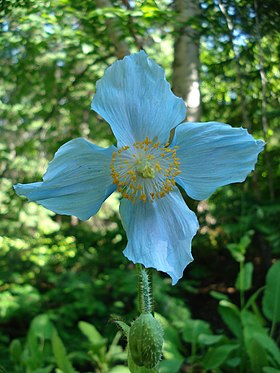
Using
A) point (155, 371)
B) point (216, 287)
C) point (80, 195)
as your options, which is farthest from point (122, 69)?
point (216, 287)

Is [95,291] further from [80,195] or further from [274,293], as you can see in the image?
[80,195]

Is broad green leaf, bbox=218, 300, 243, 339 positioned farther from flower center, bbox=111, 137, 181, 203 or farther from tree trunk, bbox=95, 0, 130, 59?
flower center, bbox=111, 137, 181, 203

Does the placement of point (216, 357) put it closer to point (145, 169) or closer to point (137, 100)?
point (145, 169)

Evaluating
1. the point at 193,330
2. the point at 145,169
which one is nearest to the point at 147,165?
the point at 145,169

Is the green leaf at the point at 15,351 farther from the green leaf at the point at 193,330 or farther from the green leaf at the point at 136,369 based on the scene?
the green leaf at the point at 136,369

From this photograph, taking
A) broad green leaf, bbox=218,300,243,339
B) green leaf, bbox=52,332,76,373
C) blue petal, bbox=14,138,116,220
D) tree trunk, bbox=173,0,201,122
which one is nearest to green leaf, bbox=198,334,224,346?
broad green leaf, bbox=218,300,243,339

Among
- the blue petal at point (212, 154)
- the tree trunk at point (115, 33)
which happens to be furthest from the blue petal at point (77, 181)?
the tree trunk at point (115, 33)

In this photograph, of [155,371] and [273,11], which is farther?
[273,11]
